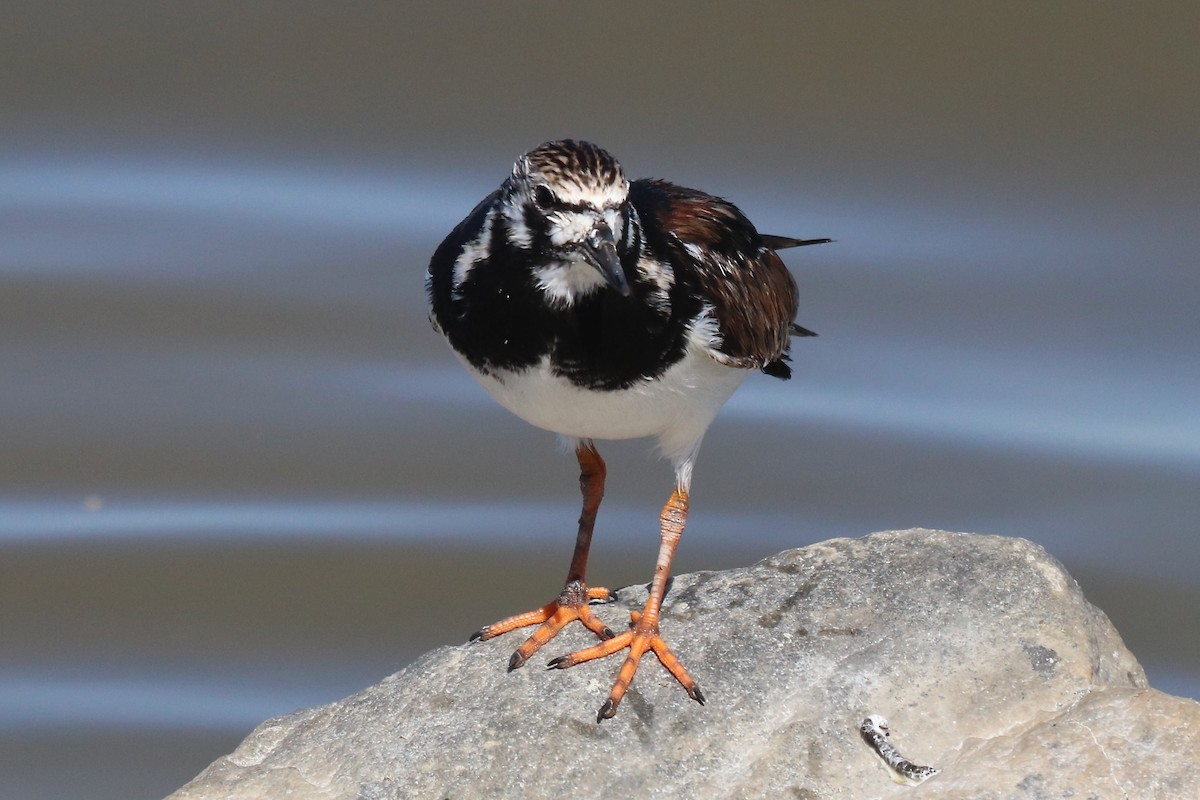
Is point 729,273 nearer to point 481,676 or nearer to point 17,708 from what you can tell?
point 481,676

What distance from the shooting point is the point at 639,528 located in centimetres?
1011

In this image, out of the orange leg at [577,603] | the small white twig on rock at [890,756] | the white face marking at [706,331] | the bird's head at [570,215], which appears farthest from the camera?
the orange leg at [577,603]

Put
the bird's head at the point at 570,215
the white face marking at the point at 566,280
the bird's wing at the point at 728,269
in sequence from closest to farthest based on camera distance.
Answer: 1. the bird's head at the point at 570,215
2. the white face marking at the point at 566,280
3. the bird's wing at the point at 728,269

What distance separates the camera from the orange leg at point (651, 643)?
20.3 feet

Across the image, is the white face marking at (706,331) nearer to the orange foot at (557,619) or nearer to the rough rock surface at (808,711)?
the rough rock surface at (808,711)

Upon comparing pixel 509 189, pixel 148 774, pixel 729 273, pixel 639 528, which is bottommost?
pixel 148 774

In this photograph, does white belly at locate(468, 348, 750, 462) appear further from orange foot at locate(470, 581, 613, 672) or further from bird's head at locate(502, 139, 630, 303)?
orange foot at locate(470, 581, 613, 672)

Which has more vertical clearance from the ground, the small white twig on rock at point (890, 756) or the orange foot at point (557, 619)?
the orange foot at point (557, 619)

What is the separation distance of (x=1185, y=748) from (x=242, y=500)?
6633mm

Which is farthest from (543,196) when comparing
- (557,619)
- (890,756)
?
(890,756)

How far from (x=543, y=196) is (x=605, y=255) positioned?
1.13 feet

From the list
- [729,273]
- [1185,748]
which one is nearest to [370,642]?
[729,273]

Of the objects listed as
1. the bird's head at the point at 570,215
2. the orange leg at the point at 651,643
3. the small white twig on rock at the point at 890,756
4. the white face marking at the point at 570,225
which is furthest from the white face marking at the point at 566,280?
the small white twig on rock at the point at 890,756

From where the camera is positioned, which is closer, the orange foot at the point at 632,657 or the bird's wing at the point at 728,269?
the orange foot at the point at 632,657
